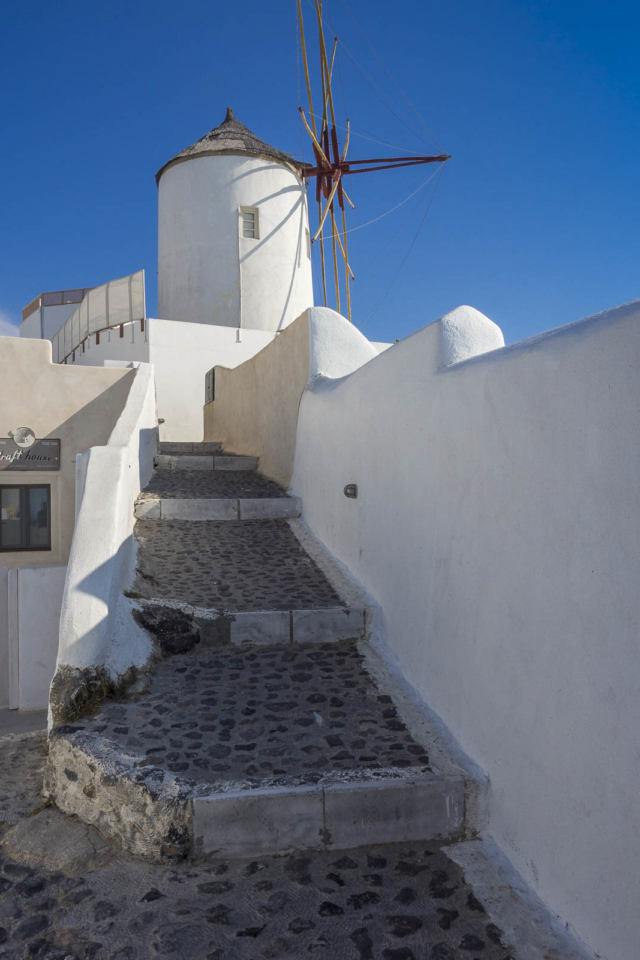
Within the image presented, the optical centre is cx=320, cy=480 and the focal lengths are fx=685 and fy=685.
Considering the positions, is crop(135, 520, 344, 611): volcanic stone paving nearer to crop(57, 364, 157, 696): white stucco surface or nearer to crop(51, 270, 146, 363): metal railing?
crop(57, 364, 157, 696): white stucco surface

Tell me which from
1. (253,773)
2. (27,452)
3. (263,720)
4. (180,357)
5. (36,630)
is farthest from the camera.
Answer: (180,357)

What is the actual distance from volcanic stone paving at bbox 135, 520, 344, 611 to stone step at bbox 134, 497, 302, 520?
8 centimetres

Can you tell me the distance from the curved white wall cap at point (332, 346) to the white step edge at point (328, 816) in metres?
4.16

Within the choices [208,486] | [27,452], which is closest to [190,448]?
[27,452]

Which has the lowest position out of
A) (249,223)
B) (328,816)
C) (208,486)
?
(328,816)

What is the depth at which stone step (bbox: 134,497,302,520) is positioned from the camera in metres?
5.54

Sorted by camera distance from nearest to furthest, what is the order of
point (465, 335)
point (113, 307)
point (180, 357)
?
point (465, 335) → point (180, 357) → point (113, 307)

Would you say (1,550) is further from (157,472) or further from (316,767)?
(316,767)

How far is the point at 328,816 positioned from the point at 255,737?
551 mm

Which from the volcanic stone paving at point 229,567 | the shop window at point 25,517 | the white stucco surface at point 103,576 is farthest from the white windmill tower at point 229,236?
the white stucco surface at point 103,576

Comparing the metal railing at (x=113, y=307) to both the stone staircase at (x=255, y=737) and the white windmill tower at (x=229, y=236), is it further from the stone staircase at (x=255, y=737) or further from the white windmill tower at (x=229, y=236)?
the stone staircase at (x=255, y=737)

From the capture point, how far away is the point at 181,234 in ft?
50.4

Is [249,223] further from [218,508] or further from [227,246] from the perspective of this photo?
[218,508]

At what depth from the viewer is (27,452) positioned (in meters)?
10.4
